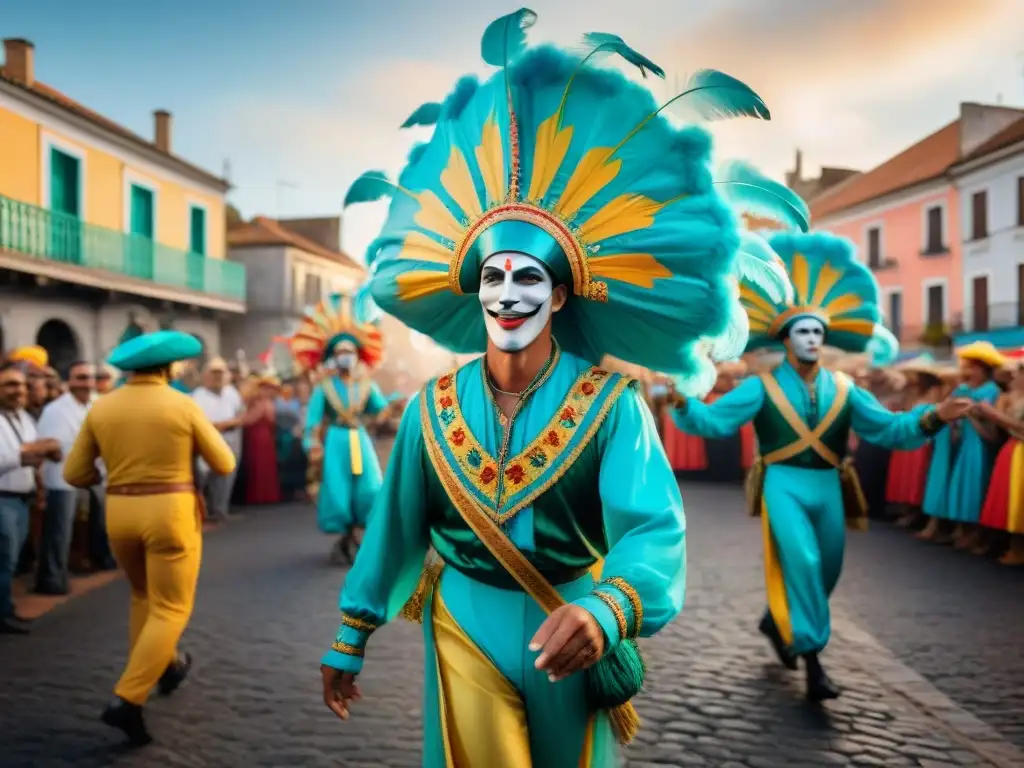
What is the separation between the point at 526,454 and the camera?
2.71 metres

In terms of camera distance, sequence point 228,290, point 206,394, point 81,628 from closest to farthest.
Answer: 1. point 81,628
2. point 206,394
3. point 228,290

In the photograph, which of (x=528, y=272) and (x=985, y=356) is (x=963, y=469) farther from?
(x=528, y=272)

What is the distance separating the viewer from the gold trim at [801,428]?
5.64 meters

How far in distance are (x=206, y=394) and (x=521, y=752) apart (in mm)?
11422

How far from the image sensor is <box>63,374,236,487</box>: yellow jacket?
202 inches

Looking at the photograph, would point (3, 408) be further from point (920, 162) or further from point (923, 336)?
point (920, 162)

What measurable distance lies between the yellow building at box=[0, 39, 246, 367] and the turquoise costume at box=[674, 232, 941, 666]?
16.0 meters

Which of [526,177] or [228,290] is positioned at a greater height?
[228,290]

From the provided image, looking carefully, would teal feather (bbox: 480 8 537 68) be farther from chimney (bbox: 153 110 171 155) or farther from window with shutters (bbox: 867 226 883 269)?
window with shutters (bbox: 867 226 883 269)

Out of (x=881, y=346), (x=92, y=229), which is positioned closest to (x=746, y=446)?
(x=881, y=346)

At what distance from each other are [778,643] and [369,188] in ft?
13.5

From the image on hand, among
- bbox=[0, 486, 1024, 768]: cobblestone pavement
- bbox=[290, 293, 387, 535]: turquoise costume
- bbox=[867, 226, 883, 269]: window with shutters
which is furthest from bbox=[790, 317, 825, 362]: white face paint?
bbox=[867, 226, 883, 269]: window with shutters

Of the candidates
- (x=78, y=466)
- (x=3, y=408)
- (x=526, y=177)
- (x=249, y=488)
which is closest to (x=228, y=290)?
(x=249, y=488)

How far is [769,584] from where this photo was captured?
5.74 meters
